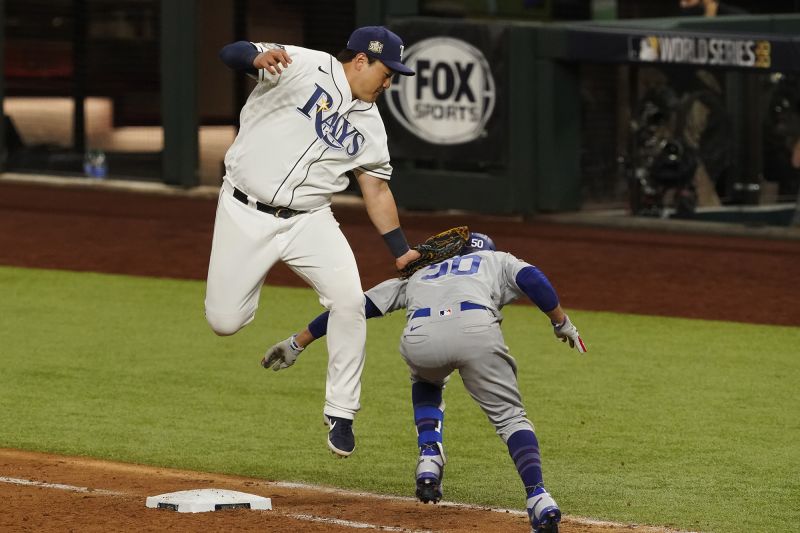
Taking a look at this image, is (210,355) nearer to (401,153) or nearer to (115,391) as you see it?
(115,391)

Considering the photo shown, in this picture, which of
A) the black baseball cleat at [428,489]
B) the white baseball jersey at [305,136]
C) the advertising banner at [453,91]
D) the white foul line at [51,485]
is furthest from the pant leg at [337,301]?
the advertising banner at [453,91]

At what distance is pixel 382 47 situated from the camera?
248 inches

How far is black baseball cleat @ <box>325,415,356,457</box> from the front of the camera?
242 inches

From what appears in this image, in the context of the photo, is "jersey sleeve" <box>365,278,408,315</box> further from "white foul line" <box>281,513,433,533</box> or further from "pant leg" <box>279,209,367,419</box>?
"white foul line" <box>281,513,433,533</box>

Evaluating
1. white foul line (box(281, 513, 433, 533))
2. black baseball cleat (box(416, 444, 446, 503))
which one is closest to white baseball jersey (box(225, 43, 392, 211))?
black baseball cleat (box(416, 444, 446, 503))

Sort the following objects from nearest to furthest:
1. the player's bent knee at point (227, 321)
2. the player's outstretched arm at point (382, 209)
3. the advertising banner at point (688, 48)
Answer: the player's outstretched arm at point (382, 209), the player's bent knee at point (227, 321), the advertising banner at point (688, 48)

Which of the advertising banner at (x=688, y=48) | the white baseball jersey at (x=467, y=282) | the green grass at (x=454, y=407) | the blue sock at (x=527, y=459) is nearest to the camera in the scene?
the blue sock at (x=527, y=459)

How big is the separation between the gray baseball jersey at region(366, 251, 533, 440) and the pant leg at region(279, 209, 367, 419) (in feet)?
1.30

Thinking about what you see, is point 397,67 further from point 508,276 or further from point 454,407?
point 454,407

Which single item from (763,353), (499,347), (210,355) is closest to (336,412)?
(499,347)

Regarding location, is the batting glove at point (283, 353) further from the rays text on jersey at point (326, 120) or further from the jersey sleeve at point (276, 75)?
the jersey sleeve at point (276, 75)

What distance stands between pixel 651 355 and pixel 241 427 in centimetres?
300

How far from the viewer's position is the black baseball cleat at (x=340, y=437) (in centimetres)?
615

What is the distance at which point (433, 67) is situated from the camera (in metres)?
15.3
